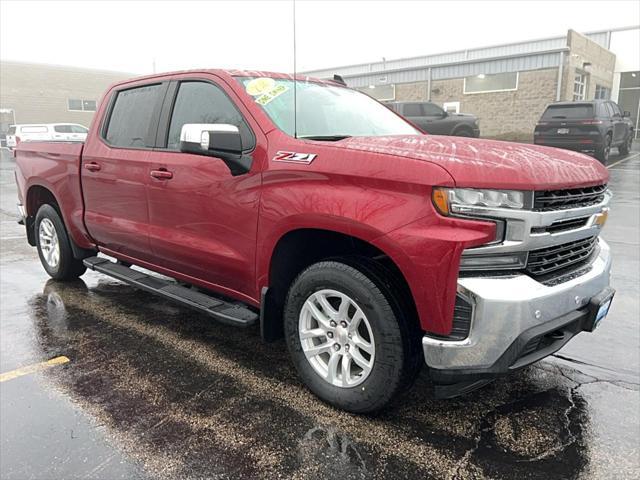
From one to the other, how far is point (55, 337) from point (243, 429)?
2.08m

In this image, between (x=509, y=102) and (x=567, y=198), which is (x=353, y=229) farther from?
(x=509, y=102)

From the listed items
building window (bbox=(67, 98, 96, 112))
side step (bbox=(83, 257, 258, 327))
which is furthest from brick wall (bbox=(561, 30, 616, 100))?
building window (bbox=(67, 98, 96, 112))

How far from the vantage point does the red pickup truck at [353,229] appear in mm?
2314

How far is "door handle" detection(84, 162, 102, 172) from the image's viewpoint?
4397 millimetres

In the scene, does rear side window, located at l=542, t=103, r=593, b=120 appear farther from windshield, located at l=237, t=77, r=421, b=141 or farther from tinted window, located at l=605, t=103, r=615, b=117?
windshield, located at l=237, t=77, r=421, b=141

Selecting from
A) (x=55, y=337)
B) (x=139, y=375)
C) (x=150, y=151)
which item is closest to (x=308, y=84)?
(x=150, y=151)

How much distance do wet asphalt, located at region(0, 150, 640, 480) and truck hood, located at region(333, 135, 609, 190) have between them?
51.3 inches

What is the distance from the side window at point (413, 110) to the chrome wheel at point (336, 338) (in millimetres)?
16625

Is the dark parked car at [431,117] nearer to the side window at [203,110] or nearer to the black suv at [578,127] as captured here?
the black suv at [578,127]

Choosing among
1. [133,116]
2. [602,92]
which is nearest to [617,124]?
[602,92]

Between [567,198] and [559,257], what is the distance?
0.98 ft

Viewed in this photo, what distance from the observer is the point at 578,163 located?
277 centimetres

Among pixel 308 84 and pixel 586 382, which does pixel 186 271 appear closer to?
pixel 308 84

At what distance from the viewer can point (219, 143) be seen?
3.01 metres
